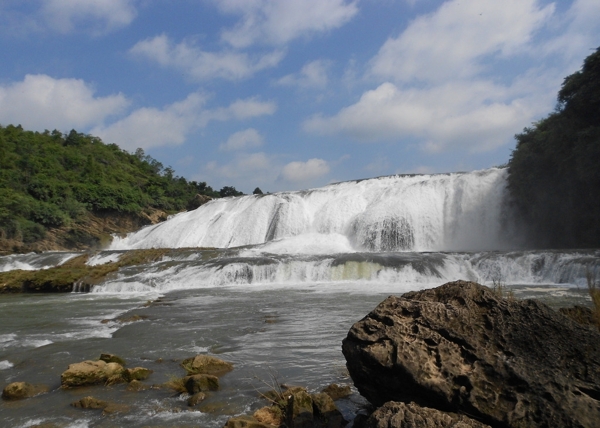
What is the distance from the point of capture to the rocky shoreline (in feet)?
9.56

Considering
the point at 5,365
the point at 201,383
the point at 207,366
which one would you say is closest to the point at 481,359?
the point at 201,383

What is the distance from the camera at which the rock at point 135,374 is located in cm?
554

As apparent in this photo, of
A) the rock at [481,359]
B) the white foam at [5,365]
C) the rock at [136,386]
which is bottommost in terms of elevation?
the white foam at [5,365]

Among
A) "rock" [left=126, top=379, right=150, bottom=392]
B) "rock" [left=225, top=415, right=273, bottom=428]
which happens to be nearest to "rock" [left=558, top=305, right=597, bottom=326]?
"rock" [left=225, top=415, right=273, bottom=428]

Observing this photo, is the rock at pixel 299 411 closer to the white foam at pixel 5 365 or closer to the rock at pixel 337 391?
the rock at pixel 337 391

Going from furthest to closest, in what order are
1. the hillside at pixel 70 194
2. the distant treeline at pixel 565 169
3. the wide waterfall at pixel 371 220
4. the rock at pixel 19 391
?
the hillside at pixel 70 194, the wide waterfall at pixel 371 220, the distant treeline at pixel 565 169, the rock at pixel 19 391

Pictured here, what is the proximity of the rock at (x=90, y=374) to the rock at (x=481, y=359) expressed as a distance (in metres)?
3.18

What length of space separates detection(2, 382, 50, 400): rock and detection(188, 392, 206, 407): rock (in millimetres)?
1835

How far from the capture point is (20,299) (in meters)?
15.6

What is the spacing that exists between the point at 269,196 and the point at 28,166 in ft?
96.6

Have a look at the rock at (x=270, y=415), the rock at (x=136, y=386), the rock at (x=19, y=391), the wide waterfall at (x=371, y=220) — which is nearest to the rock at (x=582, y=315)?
the rock at (x=270, y=415)

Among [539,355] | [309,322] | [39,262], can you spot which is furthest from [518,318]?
[39,262]

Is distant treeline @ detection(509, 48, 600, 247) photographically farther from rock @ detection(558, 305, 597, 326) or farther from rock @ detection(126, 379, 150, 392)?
rock @ detection(126, 379, 150, 392)

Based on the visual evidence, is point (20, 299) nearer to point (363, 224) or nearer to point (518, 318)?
point (518, 318)
